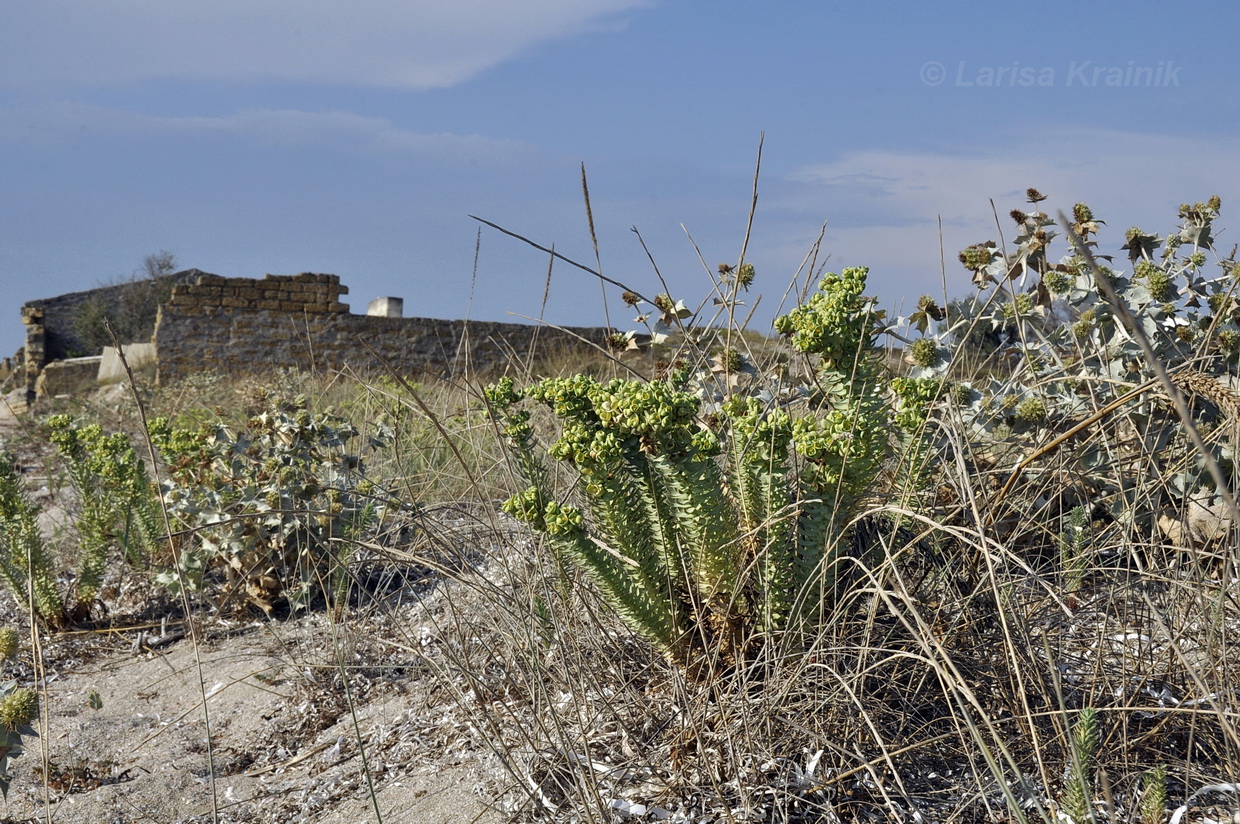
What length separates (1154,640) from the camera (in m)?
2.17

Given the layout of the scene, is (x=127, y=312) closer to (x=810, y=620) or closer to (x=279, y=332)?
(x=279, y=332)

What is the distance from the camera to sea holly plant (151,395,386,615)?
3611 mm

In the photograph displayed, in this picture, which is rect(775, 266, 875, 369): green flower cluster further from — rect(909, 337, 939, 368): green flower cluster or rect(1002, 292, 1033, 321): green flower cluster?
rect(1002, 292, 1033, 321): green flower cluster

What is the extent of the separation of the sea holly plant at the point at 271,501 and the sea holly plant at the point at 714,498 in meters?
1.82

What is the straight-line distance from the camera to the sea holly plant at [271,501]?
361 cm

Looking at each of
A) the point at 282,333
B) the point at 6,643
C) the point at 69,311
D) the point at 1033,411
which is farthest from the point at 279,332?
the point at 69,311

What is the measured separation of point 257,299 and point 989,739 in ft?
46.0

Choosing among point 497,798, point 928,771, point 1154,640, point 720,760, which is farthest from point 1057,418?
point 497,798

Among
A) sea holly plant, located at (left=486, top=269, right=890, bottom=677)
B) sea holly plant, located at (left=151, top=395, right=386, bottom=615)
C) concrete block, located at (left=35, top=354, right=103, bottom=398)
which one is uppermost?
sea holly plant, located at (left=486, top=269, right=890, bottom=677)

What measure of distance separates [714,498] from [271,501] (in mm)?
2299

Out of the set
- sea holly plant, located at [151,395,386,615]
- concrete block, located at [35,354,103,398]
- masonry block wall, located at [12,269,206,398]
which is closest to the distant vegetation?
masonry block wall, located at [12,269,206,398]

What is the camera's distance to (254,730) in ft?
9.52

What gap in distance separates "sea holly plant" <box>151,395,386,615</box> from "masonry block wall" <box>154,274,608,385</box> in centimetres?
963

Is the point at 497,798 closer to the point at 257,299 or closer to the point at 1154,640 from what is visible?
the point at 1154,640
